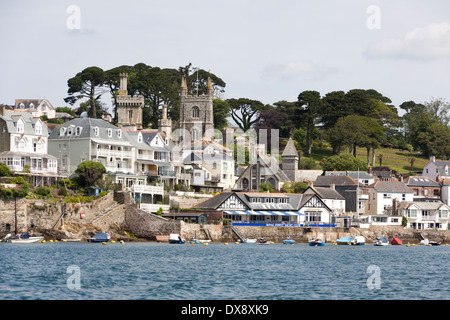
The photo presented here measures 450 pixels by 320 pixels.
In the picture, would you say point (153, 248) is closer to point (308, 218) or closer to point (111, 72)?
point (308, 218)

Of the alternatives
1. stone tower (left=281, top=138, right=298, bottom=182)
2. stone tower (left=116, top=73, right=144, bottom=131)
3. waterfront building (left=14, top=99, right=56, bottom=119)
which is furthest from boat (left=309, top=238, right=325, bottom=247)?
waterfront building (left=14, top=99, right=56, bottom=119)

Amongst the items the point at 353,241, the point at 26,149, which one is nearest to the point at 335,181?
the point at 353,241

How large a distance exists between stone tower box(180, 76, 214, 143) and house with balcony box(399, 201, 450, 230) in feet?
124

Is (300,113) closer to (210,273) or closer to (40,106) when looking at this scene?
(40,106)

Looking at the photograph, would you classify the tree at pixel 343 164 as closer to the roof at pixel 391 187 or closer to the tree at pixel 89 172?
the roof at pixel 391 187

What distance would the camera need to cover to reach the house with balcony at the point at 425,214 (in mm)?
108000

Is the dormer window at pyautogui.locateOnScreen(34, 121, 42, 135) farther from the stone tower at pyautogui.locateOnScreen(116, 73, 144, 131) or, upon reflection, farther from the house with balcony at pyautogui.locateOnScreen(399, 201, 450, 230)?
the house with balcony at pyautogui.locateOnScreen(399, 201, 450, 230)

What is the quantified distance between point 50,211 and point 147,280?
114 feet

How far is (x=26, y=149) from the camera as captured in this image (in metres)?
91.9

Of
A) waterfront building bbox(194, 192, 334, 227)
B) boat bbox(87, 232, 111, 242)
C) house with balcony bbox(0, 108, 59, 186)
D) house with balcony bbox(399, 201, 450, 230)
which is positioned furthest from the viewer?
house with balcony bbox(399, 201, 450, 230)

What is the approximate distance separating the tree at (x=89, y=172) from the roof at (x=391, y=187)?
4149 cm

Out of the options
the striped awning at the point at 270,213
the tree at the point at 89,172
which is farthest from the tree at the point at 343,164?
the tree at the point at 89,172

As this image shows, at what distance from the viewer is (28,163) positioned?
90.1 meters

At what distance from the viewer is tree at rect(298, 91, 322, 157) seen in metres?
146
